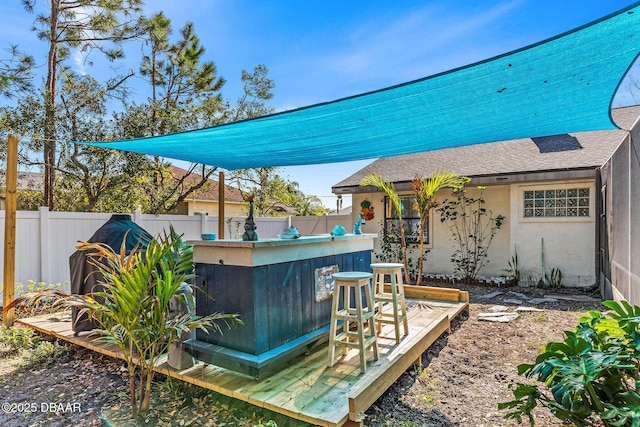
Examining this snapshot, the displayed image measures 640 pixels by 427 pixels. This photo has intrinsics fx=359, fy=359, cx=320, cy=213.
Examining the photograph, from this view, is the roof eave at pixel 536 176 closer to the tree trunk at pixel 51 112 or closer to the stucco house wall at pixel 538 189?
the stucco house wall at pixel 538 189

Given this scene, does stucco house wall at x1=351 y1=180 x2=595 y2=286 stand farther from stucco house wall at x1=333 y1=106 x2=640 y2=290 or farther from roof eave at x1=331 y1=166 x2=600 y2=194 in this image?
roof eave at x1=331 y1=166 x2=600 y2=194

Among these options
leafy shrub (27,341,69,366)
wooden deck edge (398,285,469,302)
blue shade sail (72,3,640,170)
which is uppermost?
blue shade sail (72,3,640,170)

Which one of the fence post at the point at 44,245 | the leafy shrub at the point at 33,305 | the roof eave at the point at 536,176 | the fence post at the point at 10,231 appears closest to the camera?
the fence post at the point at 10,231

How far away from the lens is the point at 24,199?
1054 centimetres

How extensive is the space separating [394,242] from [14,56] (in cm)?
1032

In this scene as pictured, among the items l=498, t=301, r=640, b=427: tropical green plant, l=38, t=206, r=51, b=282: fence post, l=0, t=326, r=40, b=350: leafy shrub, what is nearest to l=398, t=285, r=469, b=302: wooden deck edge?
l=498, t=301, r=640, b=427: tropical green plant

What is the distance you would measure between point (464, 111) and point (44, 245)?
616cm

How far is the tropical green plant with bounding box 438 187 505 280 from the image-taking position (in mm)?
8016

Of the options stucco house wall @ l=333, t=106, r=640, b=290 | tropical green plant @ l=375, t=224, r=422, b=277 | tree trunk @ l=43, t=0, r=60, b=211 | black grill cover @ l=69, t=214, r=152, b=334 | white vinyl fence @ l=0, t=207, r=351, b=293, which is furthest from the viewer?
tropical green plant @ l=375, t=224, r=422, b=277

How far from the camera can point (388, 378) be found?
283 cm

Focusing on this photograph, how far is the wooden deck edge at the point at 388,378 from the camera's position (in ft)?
7.54

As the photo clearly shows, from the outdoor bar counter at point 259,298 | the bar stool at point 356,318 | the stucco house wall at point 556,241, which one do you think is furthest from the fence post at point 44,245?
the stucco house wall at point 556,241

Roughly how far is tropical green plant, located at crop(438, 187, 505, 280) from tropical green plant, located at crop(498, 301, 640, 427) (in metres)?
6.29

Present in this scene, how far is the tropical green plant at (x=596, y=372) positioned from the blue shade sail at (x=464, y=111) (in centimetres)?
148
